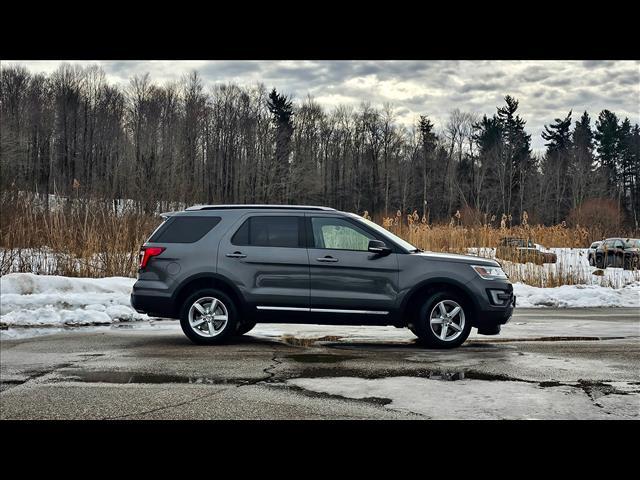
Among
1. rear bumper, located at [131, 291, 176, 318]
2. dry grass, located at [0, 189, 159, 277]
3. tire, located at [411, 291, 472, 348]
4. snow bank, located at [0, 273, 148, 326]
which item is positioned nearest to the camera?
tire, located at [411, 291, 472, 348]

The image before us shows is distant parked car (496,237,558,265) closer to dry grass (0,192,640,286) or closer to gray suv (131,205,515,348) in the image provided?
dry grass (0,192,640,286)

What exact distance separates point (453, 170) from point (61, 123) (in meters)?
46.6

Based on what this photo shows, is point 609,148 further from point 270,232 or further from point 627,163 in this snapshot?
point 270,232

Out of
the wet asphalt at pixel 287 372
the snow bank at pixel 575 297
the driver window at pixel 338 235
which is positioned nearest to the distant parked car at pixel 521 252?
the snow bank at pixel 575 297

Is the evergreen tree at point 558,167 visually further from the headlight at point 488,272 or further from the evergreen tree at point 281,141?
the headlight at point 488,272

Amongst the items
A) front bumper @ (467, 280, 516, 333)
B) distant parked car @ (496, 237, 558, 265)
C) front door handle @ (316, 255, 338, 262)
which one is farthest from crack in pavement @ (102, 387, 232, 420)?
distant parked car @ (496, 237, 558, 265)

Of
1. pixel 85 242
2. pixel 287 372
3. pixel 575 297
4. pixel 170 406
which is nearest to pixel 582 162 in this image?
pixel 575 297

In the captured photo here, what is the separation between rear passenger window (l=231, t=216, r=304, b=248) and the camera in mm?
9594

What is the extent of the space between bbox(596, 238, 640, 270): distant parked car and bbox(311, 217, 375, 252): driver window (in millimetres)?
13781

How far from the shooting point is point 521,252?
19.9 metres

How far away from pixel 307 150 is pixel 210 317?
197 ft

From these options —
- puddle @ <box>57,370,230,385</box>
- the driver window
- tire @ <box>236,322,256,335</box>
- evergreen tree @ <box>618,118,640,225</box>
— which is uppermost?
evergreen tree @ <box>618,118,640,225</box>

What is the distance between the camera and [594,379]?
6961 mm

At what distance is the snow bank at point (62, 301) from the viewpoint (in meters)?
11.9
